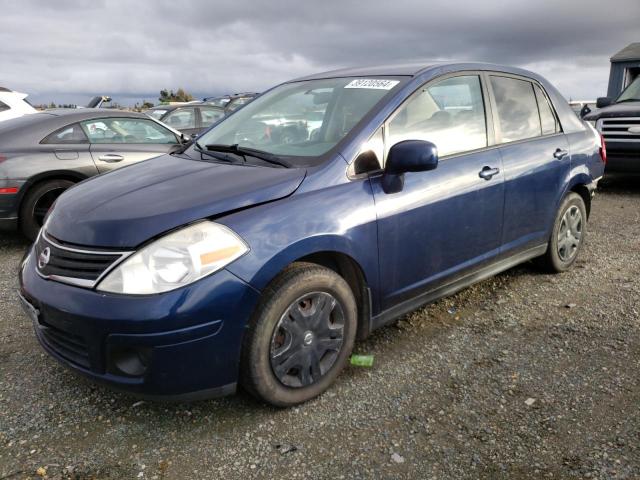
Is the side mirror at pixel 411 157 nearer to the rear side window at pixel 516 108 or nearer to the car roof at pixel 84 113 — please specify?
the rear side window at pixel 516 108

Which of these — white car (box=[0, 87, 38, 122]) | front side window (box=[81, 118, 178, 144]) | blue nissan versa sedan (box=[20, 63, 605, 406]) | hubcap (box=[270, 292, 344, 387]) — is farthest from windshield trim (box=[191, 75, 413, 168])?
white car (box=[0, 87, 38, 122])

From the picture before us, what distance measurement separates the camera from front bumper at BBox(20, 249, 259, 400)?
2.15 metres

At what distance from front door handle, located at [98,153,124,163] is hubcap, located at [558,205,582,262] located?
15.3 ft

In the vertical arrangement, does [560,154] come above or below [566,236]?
above

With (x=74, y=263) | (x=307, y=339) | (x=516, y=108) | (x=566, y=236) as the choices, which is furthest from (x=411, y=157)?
(x=566, y=236)

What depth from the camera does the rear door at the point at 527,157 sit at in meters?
3.61

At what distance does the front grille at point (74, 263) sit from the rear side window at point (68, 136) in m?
3.58

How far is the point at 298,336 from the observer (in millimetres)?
2527

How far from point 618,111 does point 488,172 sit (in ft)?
19.7

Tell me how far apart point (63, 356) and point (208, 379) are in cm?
71

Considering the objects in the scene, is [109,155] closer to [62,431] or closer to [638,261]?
[62,431]

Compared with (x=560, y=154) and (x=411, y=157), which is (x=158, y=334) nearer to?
(x=411, y=157)

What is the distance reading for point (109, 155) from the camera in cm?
593

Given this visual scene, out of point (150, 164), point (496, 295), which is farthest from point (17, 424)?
point (496, 295)
